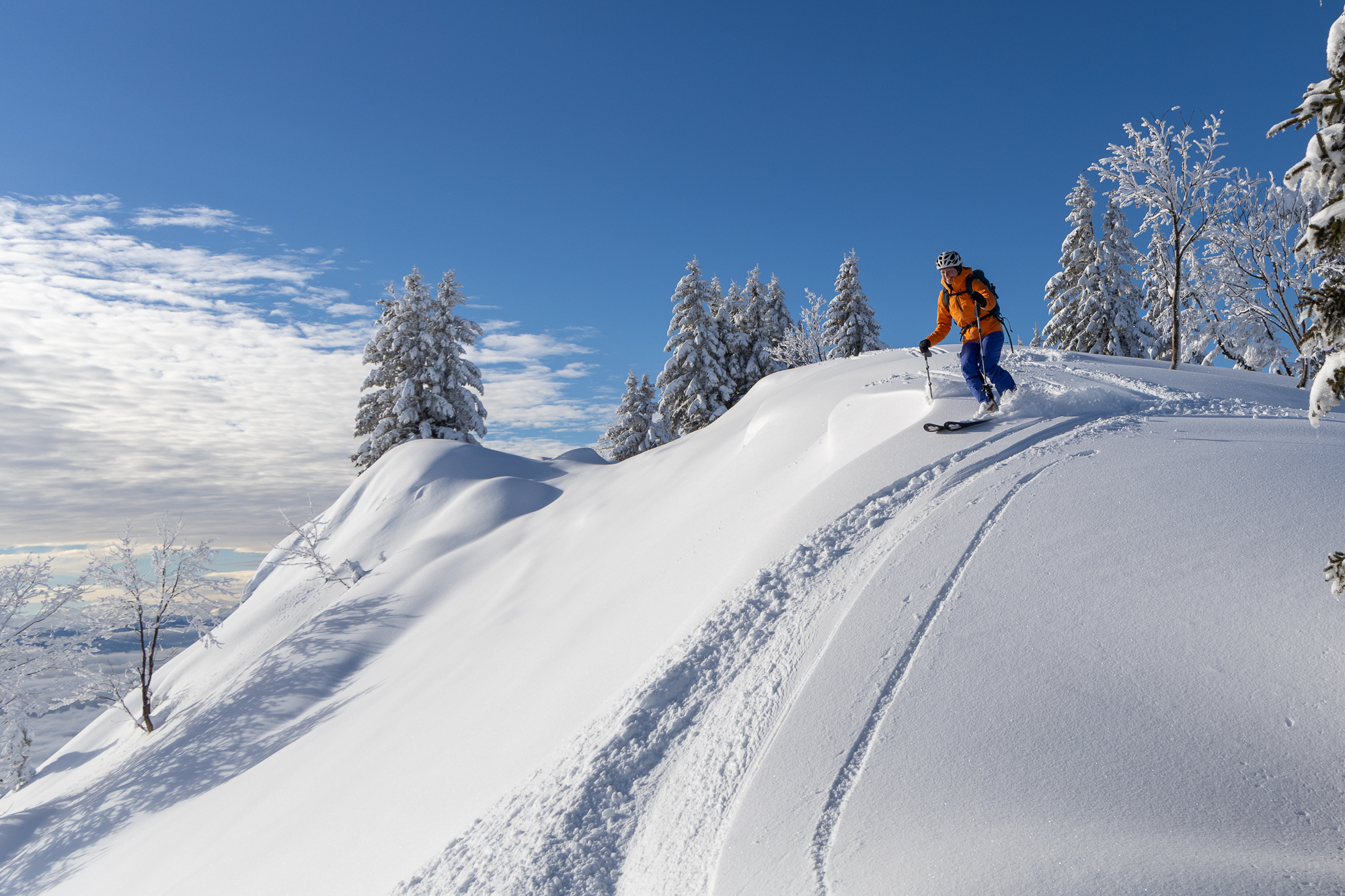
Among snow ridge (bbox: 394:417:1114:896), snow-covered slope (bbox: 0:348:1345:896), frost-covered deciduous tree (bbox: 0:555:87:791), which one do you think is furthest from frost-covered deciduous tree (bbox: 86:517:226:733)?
snow ridge (bbox: 394:417:1114:896)

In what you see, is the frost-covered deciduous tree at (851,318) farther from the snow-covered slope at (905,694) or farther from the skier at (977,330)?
the skier at (977,330)

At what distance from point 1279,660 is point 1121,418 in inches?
159

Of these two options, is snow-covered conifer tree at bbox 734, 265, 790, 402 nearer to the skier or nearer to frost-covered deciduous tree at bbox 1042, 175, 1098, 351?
frost-covered deciduous tree at bbox 1042, 175, 1098, 351

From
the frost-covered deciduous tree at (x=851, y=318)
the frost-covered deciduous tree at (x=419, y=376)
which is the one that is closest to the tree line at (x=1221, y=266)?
the frost-covered deciduous tree at (x=851, y=318)

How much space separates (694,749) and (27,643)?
30.6 m

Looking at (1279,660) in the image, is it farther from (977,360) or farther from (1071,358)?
(1071,358)

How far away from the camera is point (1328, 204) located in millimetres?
2746

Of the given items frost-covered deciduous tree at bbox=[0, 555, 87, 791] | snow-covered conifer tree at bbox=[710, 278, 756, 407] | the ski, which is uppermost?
snow-covered conifer tree at bbox=[710, 278, 756, 407]

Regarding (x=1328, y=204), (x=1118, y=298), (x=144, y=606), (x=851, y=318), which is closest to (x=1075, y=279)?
(x=1118, y=298)

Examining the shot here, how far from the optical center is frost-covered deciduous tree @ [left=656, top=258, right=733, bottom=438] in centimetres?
3225

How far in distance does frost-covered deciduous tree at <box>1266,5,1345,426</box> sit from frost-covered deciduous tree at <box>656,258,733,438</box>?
29204 millimetres

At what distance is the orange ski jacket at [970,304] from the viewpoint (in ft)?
24.3

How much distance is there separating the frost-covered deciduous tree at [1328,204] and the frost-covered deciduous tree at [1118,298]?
28.2 meters

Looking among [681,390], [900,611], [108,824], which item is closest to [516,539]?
[108,824]
